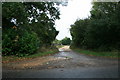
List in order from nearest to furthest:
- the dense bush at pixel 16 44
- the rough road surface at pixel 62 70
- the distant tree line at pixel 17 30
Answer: the rough road surface at pixel 62 70 < the distant tree line at pixel 17 30 < the dense bush at pixel 16 44

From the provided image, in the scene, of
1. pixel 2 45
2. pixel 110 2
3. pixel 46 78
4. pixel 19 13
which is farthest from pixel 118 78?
pixel 110 2

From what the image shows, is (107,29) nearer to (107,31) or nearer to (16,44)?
(107,31)

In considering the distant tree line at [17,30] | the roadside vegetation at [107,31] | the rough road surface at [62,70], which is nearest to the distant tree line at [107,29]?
the roadside vegetation at [107,31]

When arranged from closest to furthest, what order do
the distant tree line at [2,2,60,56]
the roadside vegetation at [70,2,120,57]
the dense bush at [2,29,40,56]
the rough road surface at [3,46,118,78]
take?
the rough road surface at [3,46,118,78] < the distant tree line at [2,2,60,56] < the dense bush at [2,29,40,56] < the roadside vegetation at [70,2,120,57]

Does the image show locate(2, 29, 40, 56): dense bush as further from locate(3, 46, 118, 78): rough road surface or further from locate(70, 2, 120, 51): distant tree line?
locate(70, 2, 120, 51): distant tree line

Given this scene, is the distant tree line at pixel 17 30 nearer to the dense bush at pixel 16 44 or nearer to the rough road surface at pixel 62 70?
the dense bush at pixel 16 44

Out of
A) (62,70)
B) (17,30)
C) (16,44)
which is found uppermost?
(17,30)

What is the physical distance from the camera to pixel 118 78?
16.4ft

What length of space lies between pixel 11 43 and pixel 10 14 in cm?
350

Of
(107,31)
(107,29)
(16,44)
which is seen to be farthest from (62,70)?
(107,31)

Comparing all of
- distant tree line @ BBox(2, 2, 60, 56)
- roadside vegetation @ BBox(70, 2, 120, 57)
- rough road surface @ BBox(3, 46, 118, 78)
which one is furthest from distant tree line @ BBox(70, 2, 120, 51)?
distant tree line @ BBox(2, 2, 60, 56)

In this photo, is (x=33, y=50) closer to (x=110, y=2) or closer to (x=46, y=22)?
(x=46, y=22)

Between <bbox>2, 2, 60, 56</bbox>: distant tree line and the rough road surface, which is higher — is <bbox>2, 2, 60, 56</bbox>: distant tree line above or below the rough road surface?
above

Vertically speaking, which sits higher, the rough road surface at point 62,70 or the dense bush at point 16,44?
the dense bush at point 16,44
